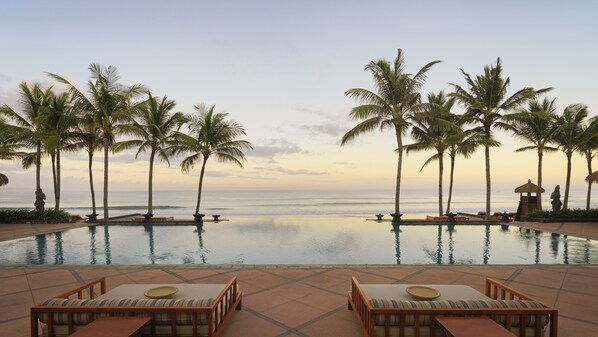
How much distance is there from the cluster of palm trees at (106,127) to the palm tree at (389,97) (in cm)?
866

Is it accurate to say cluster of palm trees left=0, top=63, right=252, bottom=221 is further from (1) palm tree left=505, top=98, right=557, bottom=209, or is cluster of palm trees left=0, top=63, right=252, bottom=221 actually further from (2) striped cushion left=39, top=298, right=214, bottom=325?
(1) palm tree left=505, top=98, right=557, bottom=209

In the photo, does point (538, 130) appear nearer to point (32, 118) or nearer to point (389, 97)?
point (389, 97)

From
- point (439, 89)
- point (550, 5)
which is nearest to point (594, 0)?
point (550, 5)

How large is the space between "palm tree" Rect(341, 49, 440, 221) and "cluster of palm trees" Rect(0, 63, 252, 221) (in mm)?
Answer: 8665

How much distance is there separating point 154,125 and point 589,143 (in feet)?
97.7

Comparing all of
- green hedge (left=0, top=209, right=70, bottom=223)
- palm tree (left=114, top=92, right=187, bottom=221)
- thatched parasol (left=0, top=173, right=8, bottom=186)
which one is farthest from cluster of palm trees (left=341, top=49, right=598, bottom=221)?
thatched parasol (left=0, top=173, right=8, bottom=186)

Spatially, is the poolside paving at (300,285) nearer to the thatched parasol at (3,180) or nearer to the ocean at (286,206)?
the thatched parasol at (3,180)

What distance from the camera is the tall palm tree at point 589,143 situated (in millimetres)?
18531

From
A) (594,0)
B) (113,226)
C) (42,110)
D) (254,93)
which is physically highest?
(594,0)

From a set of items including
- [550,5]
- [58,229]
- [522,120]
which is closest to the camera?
[550,5]

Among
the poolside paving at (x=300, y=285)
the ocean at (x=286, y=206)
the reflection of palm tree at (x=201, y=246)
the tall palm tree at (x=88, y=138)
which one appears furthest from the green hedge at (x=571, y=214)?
the tall palm tree at (x=88, y=138)

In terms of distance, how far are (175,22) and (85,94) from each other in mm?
8687

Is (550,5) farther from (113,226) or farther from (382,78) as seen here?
(113,226)

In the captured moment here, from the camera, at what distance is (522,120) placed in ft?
67.4
